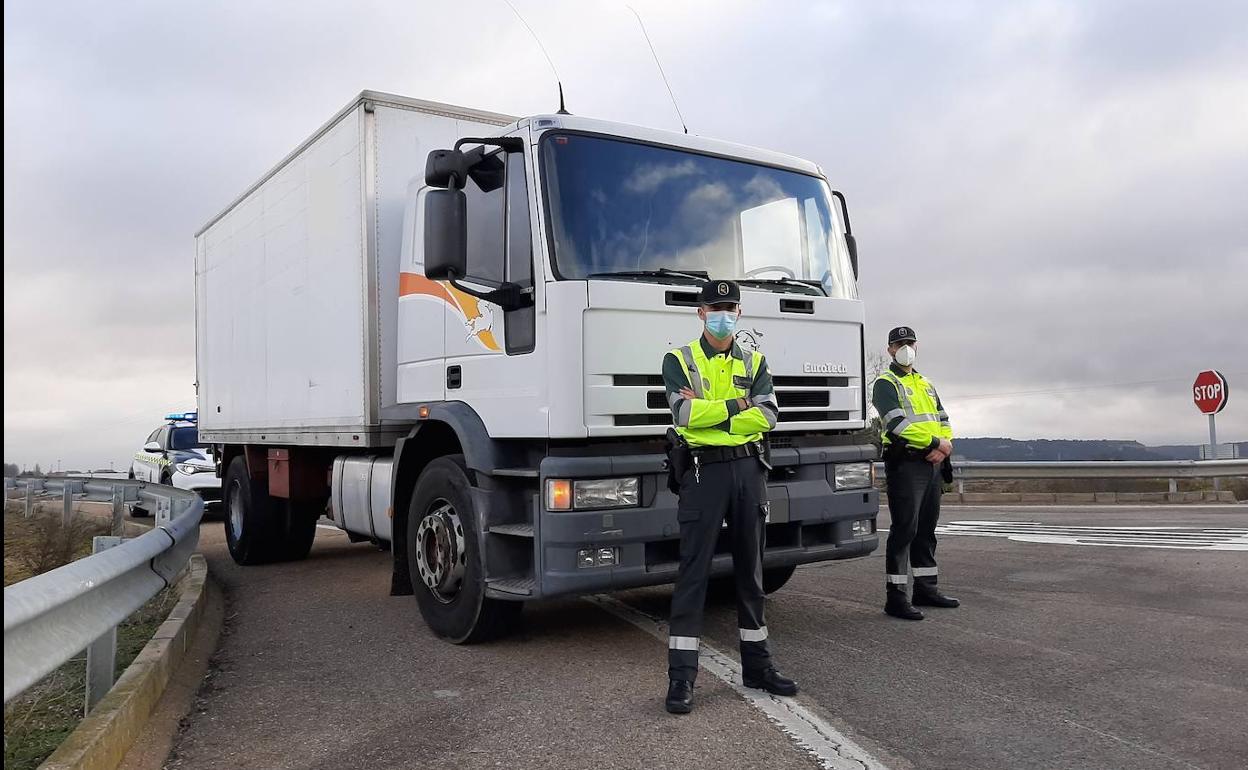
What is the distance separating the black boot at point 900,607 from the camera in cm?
675

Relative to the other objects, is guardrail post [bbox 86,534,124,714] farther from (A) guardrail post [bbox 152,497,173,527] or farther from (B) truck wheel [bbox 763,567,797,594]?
(A) guardrail post [bbox 152,497,173,527]

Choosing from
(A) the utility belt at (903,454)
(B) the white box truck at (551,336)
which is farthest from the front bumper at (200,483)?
(A) the utility belt at (903,454)

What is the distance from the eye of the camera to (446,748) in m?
4.32

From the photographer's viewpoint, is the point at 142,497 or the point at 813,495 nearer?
the point at 813,495

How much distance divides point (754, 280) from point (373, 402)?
302cm

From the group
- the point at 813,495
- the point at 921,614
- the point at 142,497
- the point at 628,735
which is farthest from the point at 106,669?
the point at 142,497

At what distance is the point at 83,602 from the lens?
13.1 ft

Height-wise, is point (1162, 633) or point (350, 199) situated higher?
point (350, 199)

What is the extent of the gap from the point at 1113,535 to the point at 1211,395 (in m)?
9.88

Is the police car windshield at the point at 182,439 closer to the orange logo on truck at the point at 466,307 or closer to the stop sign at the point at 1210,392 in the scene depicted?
the orange logo on truck at the point at 466,307

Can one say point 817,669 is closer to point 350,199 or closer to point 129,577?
point 129,577

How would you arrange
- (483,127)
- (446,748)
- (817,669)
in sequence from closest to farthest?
(446,748)
(817,669)
(483,127)

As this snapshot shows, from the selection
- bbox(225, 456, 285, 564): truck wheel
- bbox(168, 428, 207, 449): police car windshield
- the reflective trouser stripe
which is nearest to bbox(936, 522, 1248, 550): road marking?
the reflective trouser stripe

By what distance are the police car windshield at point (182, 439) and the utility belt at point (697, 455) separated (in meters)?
14.3
